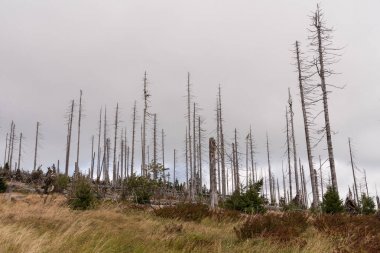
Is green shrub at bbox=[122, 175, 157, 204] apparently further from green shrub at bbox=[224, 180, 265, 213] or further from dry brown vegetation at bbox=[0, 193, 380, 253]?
dry brown vegetation at bbox=[0, 193, 380, 253]

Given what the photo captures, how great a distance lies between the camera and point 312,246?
690cm

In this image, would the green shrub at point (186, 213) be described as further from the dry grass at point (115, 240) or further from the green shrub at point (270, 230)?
the green shrub at point (270, 230)

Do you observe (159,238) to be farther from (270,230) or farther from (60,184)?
(60,184)

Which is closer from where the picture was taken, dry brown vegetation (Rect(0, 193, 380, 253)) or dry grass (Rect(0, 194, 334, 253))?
dry grass (Rect(0, 194, 334, 253))

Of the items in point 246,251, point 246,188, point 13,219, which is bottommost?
point 246,251

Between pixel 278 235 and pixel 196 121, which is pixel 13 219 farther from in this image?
pixel 196 121

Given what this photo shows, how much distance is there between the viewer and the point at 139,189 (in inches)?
872

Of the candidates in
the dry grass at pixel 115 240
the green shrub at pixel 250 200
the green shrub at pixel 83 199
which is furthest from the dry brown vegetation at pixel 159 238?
the green shrub at pixel 250 200

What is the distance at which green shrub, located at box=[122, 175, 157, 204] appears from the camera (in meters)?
21.4

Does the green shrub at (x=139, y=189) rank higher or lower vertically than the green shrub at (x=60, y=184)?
lower

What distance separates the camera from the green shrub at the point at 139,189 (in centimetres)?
2141

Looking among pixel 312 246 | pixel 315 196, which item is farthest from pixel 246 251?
pixel 315 196

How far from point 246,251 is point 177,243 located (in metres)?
1.29

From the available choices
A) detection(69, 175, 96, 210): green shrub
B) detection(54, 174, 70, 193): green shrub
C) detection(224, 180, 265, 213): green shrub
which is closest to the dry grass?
detection(69, 175, 96, 210): green shrub
